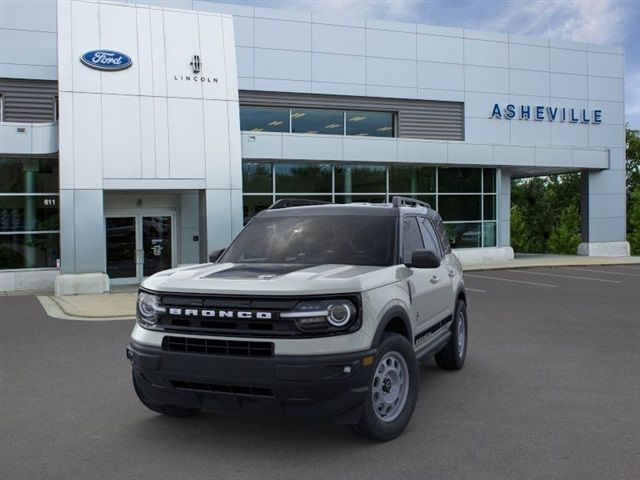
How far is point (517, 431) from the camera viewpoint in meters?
4.98

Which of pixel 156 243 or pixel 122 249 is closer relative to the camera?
pixel 122 249

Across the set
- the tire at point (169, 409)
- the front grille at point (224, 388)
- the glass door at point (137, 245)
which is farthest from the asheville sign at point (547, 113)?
the front grille at point (224, 388)

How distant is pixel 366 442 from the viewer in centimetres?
469

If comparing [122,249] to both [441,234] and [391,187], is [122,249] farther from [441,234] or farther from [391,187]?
[441,234]

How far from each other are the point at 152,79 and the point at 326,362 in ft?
47.0

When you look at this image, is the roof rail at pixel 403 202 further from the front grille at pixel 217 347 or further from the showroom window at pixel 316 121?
Answer: the showroom window at pixel 316 121

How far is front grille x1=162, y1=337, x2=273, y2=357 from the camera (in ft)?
14.0

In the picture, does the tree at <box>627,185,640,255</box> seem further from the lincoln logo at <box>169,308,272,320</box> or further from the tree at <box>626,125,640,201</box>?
the lincoln logo at <box>169,308,272,320</box>

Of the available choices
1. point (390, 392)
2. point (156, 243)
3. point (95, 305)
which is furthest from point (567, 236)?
point (390, 392)

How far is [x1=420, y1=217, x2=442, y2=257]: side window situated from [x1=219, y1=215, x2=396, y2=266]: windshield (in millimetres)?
Result: 878

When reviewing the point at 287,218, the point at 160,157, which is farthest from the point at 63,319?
the point at 287,218

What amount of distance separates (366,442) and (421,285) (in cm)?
156

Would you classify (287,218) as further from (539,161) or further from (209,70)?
(539,161)

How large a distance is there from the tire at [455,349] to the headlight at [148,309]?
136 inches
